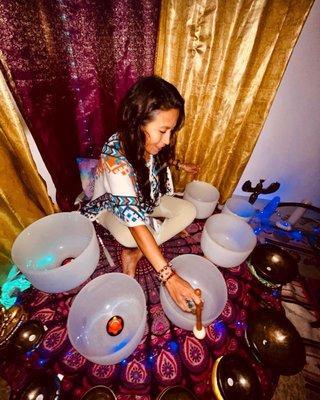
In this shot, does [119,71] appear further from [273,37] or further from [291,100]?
[291,100]

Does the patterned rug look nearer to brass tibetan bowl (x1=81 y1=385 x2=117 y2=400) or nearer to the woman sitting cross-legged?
brass tibetan bowl (x1=81 y1=385 x2=117 y2=400)

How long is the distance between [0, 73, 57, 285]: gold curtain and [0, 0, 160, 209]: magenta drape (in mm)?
121

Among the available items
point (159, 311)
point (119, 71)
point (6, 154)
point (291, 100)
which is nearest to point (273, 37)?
point (291, 100)

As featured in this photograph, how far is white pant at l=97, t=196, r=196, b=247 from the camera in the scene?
1684 mm

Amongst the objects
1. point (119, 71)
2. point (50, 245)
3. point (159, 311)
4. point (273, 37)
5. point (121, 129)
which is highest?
point (273, 37)

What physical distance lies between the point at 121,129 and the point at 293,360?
161cm

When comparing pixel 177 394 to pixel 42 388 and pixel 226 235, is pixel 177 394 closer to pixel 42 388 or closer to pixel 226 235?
pixel 42 388

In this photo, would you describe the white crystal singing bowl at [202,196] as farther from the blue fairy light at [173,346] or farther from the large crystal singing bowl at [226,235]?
the blue fairy light at [173,346]

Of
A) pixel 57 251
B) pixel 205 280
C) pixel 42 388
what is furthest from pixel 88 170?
pixel 42 388

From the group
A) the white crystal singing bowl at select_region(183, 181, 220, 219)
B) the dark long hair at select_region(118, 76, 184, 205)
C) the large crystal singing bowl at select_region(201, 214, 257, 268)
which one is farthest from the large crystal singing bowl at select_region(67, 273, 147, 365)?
the white crystal singing bowl at select_region(183, 181, 220, 219)

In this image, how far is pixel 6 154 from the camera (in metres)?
1.42

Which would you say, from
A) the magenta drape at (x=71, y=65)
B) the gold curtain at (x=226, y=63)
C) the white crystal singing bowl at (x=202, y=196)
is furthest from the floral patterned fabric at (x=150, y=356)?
the gold curtain at (x=226, y=63)

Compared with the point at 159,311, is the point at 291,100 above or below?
above

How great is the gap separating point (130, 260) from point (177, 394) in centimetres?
87
